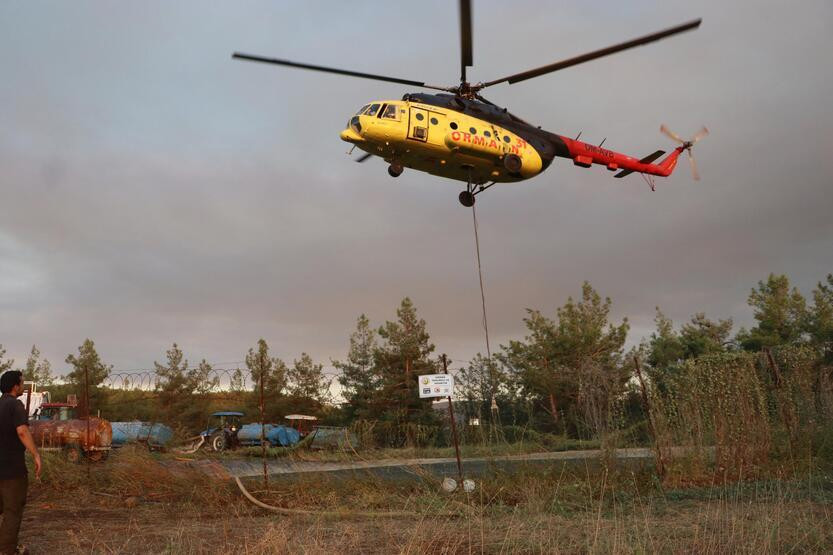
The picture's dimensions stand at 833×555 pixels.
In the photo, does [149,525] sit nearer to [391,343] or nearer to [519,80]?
[519,80]

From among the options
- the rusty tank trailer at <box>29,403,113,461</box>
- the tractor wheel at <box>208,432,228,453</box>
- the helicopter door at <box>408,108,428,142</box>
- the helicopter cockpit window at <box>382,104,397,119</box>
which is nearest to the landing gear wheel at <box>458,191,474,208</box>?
the helicopter door at <box>408,108,428,142</box>

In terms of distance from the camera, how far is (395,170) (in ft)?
45.6

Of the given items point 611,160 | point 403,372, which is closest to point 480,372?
point 403,372

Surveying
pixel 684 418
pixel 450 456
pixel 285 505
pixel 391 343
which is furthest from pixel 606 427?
pixel 391 343

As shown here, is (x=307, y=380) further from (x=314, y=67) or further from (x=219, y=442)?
(x=314, y=67)

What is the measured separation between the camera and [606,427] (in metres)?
12.1

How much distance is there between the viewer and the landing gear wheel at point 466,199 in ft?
49.2

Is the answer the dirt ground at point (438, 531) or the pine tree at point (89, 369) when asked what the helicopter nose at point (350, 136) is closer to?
the dirt ground at point (438, 531)

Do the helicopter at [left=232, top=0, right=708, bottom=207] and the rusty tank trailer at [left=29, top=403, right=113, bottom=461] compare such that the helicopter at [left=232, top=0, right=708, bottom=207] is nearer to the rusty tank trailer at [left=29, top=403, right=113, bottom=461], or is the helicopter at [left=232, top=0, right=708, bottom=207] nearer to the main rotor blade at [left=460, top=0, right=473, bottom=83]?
the main rotor blade at [left=460, top=0, right=473, bottom=83]

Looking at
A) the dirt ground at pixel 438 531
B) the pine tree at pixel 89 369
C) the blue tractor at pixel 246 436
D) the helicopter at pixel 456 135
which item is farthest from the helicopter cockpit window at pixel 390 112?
the pine tree at pixel 89 369

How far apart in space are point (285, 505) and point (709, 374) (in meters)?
8.71

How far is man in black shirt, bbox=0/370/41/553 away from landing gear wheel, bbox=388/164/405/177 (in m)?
8.57

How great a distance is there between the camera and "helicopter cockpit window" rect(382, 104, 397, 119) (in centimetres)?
1307

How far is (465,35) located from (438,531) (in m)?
8.17
